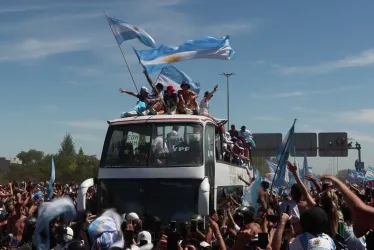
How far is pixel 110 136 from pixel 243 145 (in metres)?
6.87

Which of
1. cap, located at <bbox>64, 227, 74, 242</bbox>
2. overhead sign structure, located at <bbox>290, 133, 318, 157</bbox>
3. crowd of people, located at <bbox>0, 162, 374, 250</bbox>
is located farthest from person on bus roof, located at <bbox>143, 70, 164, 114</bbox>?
overhead sign structure, located at <bbox>290, 133, 318, 157</bbox>

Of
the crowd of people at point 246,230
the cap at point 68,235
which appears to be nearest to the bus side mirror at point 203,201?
the crowd of people at point 246,230

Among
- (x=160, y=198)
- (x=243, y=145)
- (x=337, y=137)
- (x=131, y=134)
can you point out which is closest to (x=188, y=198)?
(x=160, y=198)

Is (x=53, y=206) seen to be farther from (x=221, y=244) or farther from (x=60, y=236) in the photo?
(x=221, y=244)

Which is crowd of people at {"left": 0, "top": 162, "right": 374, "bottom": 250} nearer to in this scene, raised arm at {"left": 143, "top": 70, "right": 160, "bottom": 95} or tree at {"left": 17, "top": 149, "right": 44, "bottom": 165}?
raised arm at {"left": 143, "top": 70, "right": 160, "bottom": 95}

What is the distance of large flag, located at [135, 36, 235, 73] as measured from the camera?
1636 cm

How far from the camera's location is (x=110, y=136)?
12500mm

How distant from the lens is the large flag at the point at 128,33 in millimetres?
16375

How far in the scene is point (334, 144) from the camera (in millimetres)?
51656

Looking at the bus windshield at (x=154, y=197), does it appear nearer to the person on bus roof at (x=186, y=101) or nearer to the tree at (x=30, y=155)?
the person on bus roof at (x=186, y=101)

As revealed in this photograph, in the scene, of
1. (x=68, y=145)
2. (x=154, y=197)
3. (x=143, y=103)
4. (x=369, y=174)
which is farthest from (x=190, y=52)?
(x=68, y=145)

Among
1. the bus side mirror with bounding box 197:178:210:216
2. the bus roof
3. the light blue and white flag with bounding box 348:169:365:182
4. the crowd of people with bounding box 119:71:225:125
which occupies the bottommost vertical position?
the light blue and white flag with bounding box 348:169:365:182

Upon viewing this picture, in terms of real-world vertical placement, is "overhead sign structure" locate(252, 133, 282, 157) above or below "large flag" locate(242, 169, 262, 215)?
above

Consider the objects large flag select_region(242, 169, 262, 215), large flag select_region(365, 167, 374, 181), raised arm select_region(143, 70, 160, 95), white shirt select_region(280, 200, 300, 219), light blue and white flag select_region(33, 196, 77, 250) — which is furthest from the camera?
large flag select_region(365, 167, 374, 181)
